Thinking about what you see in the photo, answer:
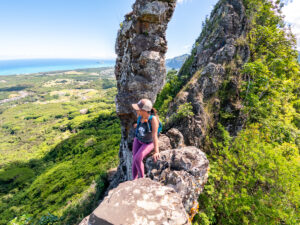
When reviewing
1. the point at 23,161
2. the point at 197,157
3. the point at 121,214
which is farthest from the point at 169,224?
the point at 23,161

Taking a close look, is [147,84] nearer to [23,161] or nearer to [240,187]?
[240,187]

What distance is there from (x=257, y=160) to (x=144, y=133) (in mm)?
7448

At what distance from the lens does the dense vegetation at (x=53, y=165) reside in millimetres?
18219

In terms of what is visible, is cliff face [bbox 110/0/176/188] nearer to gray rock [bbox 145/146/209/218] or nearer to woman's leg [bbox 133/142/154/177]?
woman's leg [bbox 133/142/154/177]

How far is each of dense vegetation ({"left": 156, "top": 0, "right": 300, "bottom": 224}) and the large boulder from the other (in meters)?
4.98

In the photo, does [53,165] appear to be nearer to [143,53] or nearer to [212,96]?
[143,53]

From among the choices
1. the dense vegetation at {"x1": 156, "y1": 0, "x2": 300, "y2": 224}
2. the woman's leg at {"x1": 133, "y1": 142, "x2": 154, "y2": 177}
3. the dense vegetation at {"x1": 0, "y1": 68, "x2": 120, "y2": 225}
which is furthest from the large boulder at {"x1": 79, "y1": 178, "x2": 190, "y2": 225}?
the dense vegetation at {"x1": 0, "y1": 68, "x2": 120, "y2": 225}

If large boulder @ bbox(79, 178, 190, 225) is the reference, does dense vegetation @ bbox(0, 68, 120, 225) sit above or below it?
below

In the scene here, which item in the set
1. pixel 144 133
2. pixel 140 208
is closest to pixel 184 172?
pixel 144 133

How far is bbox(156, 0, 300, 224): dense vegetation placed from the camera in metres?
7.14

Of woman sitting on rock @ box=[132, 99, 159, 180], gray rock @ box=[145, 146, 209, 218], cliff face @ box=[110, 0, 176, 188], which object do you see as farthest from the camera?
cliff face @ box=[110, 0, 176, 188]

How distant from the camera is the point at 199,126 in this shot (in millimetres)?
10117

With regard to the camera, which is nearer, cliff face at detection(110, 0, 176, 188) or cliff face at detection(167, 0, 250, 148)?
cliff face at detection(167, 0, 250, 148)

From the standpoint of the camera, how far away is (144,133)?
5.37 m
